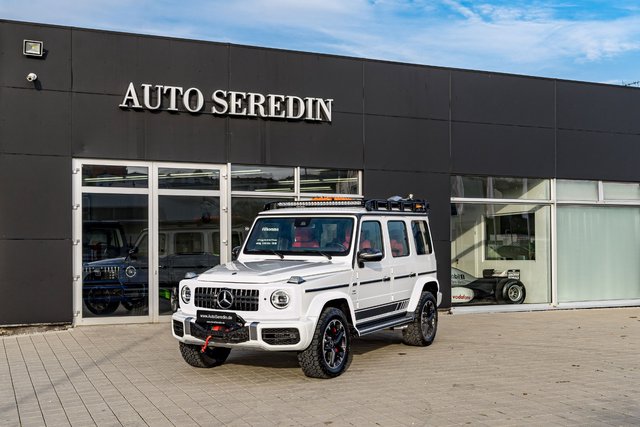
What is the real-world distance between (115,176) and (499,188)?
840cm

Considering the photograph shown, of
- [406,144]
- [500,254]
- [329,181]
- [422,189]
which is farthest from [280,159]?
[500,254]

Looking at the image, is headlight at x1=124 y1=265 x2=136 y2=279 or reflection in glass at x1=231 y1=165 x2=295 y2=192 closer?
headlight at x1=124 y1=265 x2=136 y2=279

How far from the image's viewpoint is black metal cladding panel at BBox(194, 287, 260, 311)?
26.3 ft

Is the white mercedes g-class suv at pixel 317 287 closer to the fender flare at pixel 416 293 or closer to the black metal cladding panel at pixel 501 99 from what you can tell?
the fender flare at pixel 416 293

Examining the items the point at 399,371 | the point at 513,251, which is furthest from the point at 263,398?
the point at 513,251

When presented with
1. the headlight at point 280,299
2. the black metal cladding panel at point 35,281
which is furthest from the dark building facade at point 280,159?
the headlight at point 280,299

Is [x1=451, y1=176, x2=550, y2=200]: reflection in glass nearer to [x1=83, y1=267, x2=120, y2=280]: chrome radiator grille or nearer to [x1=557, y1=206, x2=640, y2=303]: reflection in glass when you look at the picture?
[x1=557, y1=206, x2=640, y2=303]: reflection in glass

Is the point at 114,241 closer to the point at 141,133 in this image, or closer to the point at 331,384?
the point at 141,133

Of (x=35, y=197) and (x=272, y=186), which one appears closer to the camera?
(x=35, y=197)

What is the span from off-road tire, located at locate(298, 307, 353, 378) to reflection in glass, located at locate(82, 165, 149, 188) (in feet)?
19.1

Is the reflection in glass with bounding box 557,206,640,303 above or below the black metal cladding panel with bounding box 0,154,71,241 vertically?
below

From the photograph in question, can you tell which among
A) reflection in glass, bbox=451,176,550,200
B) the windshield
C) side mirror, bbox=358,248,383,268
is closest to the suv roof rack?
the windshield

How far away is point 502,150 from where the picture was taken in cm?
1611

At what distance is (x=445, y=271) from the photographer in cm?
1536
